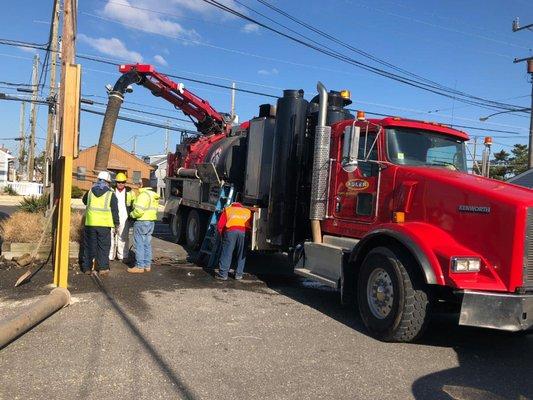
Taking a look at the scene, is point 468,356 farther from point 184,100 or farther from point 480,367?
point 184,100

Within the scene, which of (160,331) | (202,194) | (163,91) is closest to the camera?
(160,331)

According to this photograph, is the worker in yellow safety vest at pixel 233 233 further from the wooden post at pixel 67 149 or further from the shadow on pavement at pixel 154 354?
the wooden post at pixel 67 149

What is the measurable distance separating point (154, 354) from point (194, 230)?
25.5 feet

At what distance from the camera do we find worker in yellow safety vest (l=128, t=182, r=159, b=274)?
30.7 ft

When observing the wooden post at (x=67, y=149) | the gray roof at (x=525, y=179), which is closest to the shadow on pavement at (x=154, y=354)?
the wooden post at (x=67, y=149)

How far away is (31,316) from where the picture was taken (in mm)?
5477

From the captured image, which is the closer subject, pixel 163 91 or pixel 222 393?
pixel 222 393

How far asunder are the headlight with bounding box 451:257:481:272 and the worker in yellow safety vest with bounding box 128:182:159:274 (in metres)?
5.73

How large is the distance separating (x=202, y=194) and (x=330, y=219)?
5.22 meters

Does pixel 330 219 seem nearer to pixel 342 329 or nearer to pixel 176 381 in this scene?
pixel 342 329

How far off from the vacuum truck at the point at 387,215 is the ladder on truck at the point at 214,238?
406mm

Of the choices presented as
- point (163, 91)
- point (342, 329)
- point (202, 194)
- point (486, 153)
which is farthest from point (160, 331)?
point (163, 91)

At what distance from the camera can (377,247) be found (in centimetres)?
613

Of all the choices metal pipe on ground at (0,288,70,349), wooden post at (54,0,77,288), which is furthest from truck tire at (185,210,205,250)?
metal pipe on ground at (0,288,70,349)
